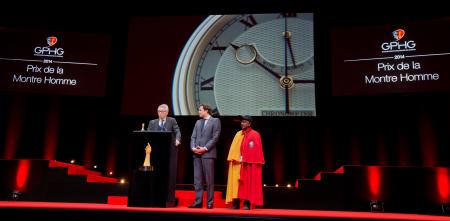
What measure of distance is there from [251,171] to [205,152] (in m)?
0.60

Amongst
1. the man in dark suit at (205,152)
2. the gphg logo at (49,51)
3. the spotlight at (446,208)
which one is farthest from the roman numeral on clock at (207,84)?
the spotlight at (446,208)

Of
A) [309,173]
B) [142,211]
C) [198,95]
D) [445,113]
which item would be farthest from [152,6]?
[445,113]

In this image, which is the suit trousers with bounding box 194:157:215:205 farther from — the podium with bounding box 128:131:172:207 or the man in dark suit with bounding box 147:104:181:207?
the podium with bounding box 128:131:172:207

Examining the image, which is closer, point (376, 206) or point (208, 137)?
point (208, 137)

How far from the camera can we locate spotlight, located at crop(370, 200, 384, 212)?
5.20m

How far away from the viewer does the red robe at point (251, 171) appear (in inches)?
187

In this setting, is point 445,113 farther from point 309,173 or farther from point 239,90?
point 239,90

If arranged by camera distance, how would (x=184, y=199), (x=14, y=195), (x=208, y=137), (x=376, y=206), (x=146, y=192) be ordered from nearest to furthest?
(x=146, y=192) < (x=208, y=137) < (x=376, y=206) < (x=184, y=199) < (x=14, y=195)

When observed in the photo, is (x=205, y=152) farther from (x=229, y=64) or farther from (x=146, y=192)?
(x=229, y=64)

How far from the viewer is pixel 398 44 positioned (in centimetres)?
660

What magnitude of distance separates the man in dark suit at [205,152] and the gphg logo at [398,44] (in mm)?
3477

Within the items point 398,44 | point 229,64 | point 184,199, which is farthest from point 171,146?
point 398,44

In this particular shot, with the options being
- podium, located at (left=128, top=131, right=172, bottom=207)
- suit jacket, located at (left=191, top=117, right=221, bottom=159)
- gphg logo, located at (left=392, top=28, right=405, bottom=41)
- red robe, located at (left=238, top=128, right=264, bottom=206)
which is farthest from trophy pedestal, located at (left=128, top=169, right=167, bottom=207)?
gphg logo, located at (left=392, top=28, right=405, bottom=41)

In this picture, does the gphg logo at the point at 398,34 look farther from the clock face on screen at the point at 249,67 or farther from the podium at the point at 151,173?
the podium at the point at 151,173
